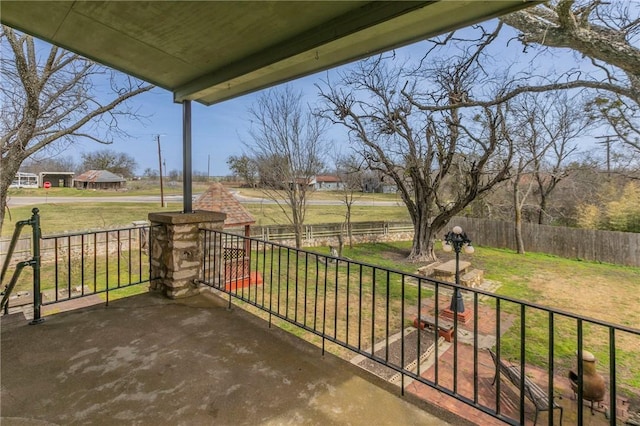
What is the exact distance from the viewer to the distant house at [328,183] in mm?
13000

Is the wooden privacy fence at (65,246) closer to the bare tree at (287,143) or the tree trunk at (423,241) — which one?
the bare tree at (287,143)

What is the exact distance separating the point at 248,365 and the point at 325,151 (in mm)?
10668

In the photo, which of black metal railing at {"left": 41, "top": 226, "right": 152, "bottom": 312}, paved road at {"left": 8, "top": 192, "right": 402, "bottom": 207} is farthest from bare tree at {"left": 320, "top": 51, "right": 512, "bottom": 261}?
black metal railing at {"left": 41, "top": 226, "right": 152, "bottom": 312}

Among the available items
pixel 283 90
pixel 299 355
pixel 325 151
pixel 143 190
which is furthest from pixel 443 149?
pixel 143 190

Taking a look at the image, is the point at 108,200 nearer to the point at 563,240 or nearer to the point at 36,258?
the point at 36,258

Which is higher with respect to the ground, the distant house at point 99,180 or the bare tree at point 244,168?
the bare tree at point 244,168

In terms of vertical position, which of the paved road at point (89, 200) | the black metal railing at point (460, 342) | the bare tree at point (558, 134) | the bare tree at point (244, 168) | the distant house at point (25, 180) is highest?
the bare tree at point (558, 134)

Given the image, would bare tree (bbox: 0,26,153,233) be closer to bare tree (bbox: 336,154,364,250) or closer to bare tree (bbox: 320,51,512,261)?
bare tree (bbox: 320,51,512,261)

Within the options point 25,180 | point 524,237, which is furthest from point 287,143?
point 524,237

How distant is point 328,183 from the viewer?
13.7 metres

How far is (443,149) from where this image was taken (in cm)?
1103

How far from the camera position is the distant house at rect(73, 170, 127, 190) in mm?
10659

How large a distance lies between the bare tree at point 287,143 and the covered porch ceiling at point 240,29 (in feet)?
28.5

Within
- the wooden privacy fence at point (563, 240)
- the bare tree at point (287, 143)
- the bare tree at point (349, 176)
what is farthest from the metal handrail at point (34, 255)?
the wooden privacy fence at point (563, 240)
